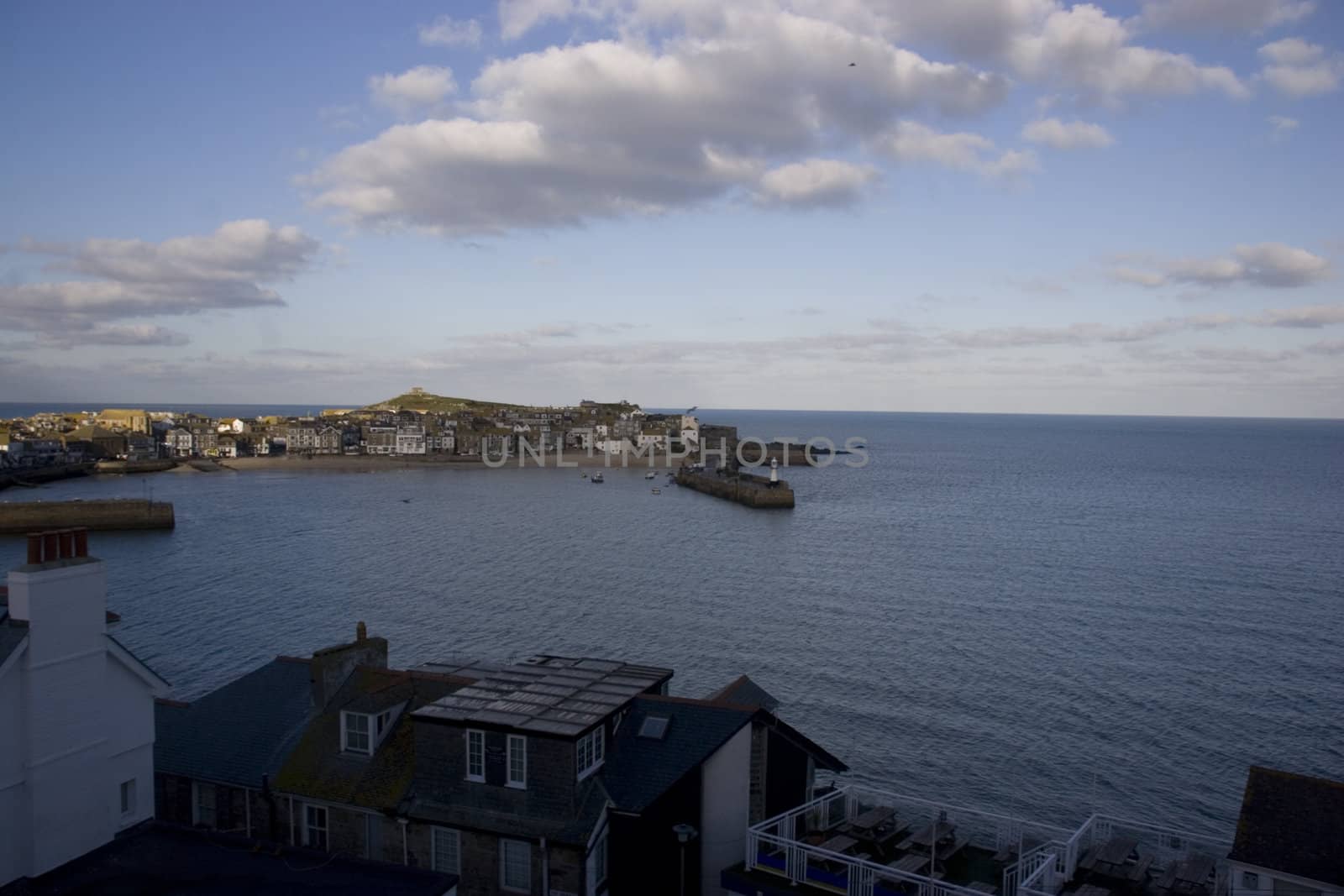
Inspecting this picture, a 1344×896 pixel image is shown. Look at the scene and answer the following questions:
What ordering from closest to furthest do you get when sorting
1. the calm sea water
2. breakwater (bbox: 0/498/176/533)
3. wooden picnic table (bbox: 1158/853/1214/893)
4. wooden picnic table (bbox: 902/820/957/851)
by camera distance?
wooden picnic table (bbox: 1158/853/1214/893)
wooden picnic table (bbox: 902/820/957/851)
the calm sea water
breakwater (bbox: 0/498/176/533)

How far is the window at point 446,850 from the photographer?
1280 centimetres

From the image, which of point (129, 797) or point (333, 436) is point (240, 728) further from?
point (333, 436)

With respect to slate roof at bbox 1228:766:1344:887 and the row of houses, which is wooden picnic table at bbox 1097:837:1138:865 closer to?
slate roof at bbox 1228:766:1344:887

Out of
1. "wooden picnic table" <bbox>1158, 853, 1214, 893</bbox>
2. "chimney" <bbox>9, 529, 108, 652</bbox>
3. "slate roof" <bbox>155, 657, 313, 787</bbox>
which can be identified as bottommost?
"wooden picnic table" <bbox>1158, 853, 1214, 893</bbox>

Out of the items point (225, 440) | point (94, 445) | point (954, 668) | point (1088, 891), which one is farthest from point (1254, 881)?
point (225, 440)

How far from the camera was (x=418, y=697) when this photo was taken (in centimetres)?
1476

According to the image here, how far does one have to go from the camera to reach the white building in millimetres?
10375

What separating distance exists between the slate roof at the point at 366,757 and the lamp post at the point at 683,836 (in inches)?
151

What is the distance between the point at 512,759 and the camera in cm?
1260

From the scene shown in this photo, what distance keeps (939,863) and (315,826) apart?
8.89 meters

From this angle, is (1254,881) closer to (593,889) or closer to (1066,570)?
(593,889)

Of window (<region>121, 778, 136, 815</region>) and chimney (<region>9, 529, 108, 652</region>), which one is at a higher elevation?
chimney (<region>9, 529, 108, 652</region>)

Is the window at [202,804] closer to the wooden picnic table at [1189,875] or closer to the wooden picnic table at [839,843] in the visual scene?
the wooden picnic table at [839,843]

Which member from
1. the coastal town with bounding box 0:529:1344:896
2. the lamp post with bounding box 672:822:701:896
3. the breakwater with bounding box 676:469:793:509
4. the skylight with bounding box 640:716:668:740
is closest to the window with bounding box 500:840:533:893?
the coastal town with bounding box 0:529:1344:896
